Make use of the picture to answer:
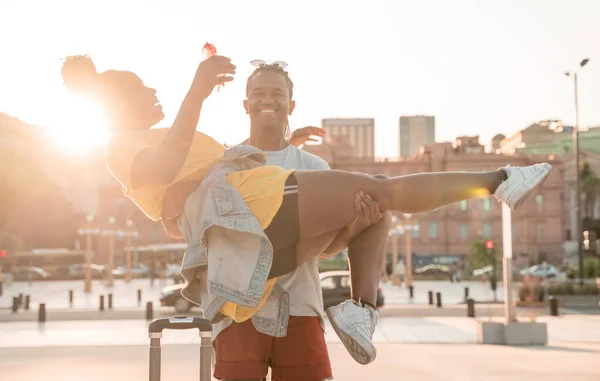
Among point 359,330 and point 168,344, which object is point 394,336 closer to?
point 168,344

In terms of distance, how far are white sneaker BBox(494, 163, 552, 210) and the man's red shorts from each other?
3.01 feet

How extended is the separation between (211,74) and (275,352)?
1.15 m

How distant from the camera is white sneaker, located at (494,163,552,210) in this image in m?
2.65

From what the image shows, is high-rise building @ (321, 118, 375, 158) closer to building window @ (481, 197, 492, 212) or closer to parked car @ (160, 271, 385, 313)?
building window @ (481, 197, 492, 212)

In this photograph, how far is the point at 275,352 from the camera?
9.50ft

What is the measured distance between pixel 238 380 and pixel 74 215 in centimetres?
8655

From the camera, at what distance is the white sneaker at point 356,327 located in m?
2.60

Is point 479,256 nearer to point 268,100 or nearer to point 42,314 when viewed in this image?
point 42,314

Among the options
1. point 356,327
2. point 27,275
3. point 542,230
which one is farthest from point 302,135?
point 542,230

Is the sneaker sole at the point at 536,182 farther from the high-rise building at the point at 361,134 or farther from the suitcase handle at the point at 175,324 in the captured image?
the high-rise building at the point at 361,134

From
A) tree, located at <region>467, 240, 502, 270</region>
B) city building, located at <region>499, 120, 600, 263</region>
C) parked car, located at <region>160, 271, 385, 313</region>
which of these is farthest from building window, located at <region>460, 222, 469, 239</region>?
parked car, located at <region>160, 271, 385, 313</region>

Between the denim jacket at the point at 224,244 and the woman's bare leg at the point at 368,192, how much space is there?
0.21 meters

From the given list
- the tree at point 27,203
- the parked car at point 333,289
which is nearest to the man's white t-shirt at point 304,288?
the parked car at point 333,289

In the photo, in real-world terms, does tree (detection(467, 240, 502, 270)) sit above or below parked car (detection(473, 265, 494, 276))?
above
